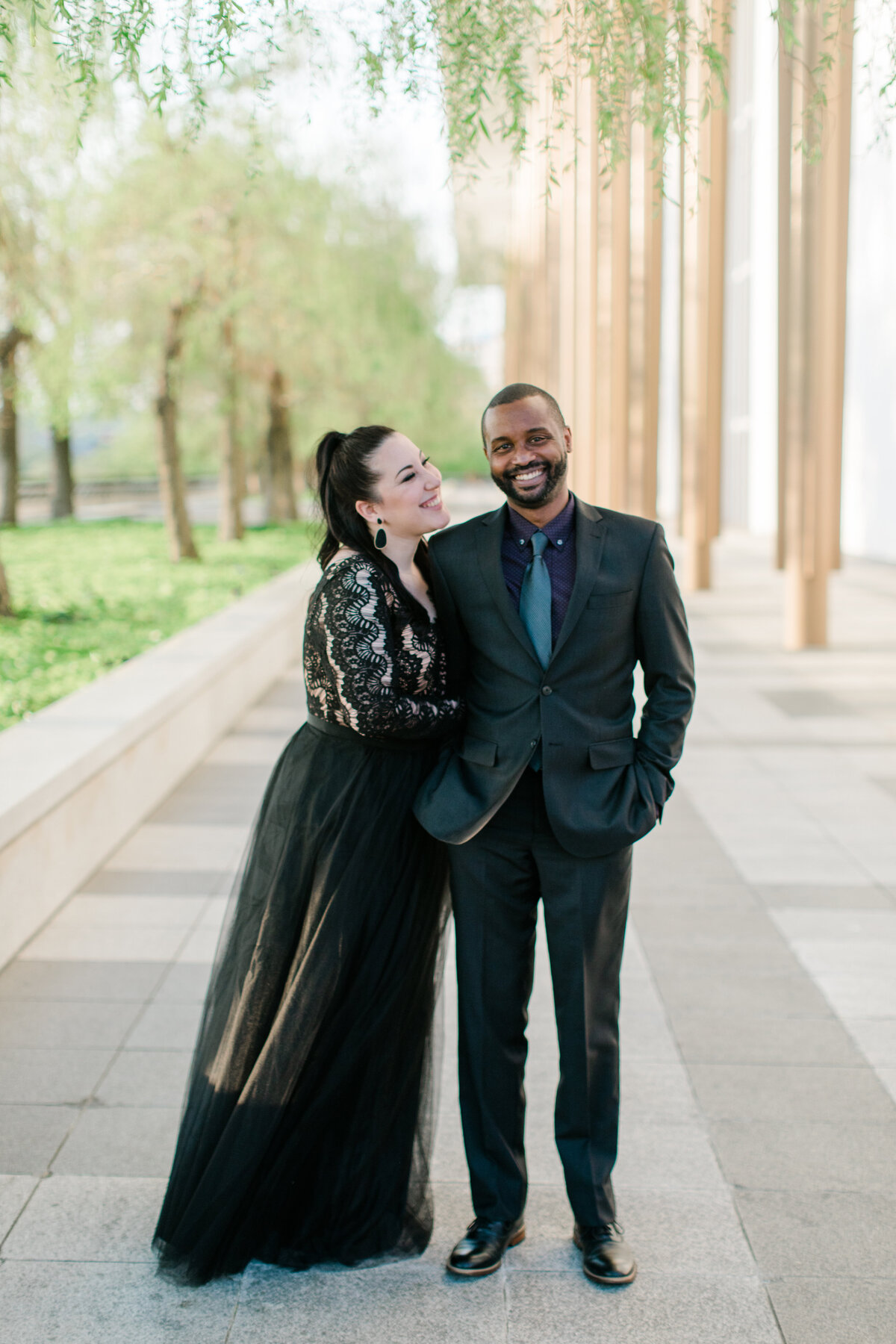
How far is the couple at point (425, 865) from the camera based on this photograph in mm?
2596

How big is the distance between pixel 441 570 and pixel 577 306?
715 inches

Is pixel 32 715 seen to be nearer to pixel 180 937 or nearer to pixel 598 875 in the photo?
pixel 180 937

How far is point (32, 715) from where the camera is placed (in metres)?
6.14

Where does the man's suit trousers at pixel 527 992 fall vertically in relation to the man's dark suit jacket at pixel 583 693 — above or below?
below

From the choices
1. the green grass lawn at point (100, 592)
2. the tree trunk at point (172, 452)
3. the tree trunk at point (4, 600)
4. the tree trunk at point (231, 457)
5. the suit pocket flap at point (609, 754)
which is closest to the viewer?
the suit pocket flap at point (609, 754)

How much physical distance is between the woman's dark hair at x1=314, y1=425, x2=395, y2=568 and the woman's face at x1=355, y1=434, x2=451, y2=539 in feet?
0.05

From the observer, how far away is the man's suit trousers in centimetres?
265

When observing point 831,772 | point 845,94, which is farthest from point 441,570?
point 845,94

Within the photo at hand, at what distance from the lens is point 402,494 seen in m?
2.64

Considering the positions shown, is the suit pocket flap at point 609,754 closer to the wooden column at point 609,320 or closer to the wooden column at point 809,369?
the wooden column at point 809,369

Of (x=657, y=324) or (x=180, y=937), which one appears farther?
(x=657, y=324)

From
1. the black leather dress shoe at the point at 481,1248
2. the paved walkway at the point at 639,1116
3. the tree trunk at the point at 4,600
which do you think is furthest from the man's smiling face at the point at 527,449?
the tree trunk at the point at 4,600

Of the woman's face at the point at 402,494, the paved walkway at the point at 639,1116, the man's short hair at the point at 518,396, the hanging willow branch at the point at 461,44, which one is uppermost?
the hanging willow branch at the point at 461,44

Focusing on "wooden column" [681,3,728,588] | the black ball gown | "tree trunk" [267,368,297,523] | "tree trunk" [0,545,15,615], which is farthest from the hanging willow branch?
"tree trunk" [267,368,297,523]
